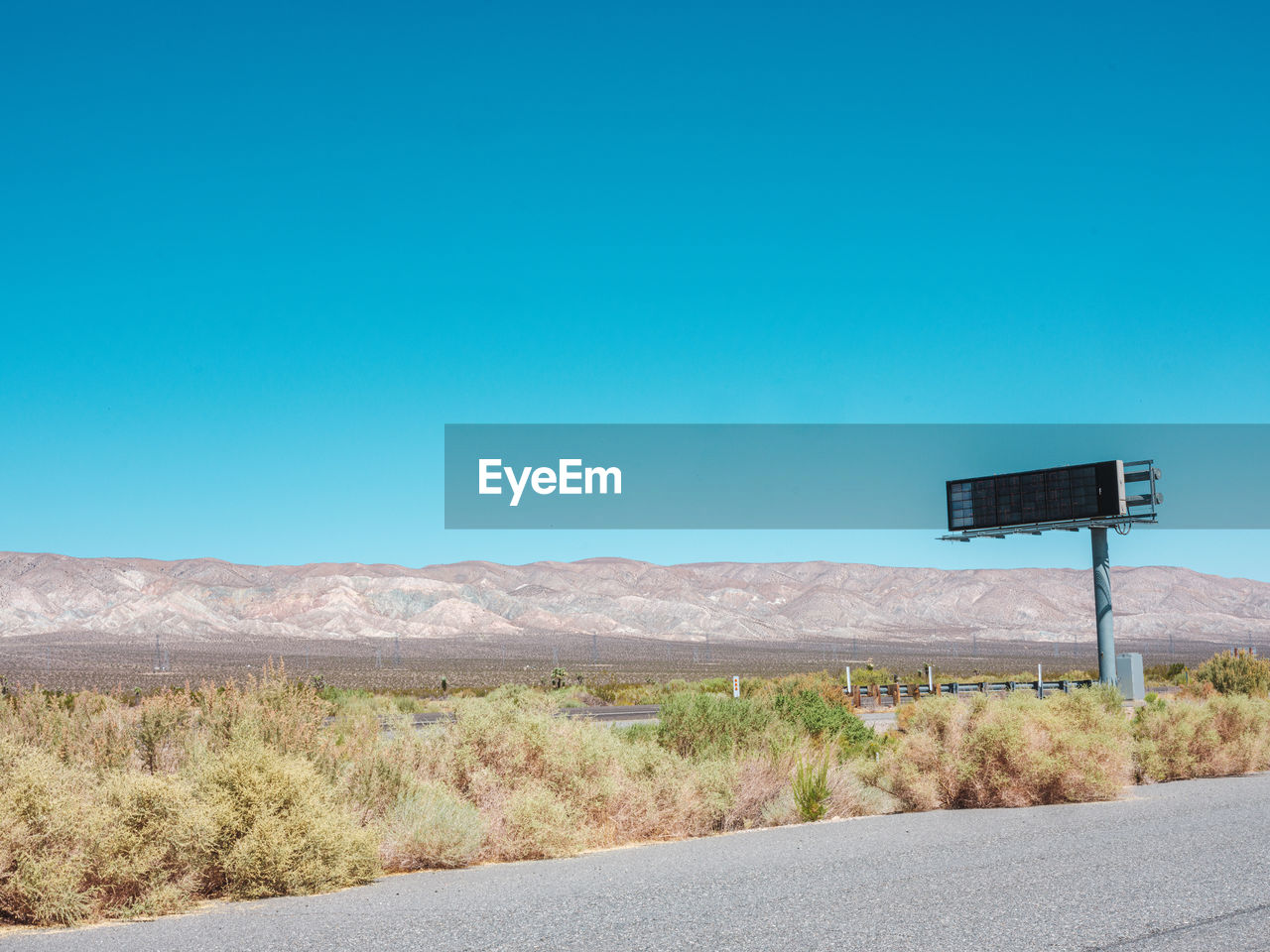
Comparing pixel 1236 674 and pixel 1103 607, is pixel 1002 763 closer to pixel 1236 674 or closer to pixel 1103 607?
pixel 1236 674

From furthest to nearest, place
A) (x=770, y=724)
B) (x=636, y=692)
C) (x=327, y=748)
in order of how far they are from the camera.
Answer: (x=636, y=692) < (x=770, y=724) < (x=327, y=748)

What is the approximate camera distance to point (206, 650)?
115312 mm

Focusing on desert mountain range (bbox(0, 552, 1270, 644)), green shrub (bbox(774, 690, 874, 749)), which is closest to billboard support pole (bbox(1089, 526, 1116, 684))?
green shrub (bbox(774, 690, 874, 749))

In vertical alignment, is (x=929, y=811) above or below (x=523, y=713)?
below

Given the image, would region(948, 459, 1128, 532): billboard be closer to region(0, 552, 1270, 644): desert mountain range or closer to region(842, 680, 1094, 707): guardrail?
region(842, 680, 1094, 707): guardrail

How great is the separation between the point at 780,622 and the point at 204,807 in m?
180

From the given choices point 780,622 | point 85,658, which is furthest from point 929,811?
point 780,622

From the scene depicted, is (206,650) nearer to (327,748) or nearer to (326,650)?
(326,650)

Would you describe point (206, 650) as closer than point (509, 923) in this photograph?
No

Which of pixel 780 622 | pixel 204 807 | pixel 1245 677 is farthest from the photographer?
pixel 780 622

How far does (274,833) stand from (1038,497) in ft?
118

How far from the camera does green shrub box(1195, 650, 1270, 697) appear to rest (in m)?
33.5

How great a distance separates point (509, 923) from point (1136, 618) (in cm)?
20088

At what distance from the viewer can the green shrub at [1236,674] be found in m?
33.5
